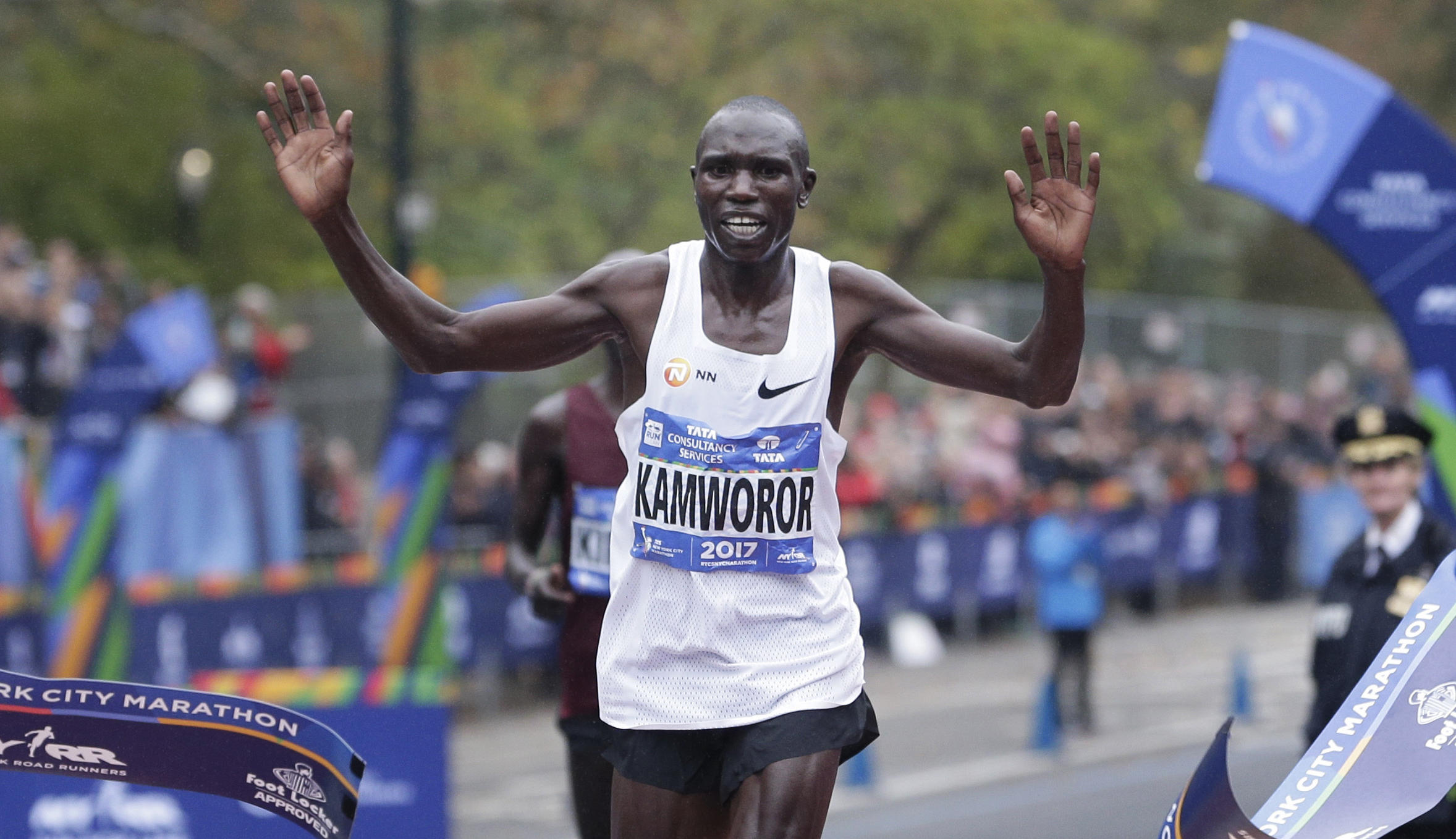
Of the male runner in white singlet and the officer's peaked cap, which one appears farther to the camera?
the officer's peaked cap

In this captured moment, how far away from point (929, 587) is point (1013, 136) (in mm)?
9747

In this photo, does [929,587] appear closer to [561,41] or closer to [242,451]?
[242,451]

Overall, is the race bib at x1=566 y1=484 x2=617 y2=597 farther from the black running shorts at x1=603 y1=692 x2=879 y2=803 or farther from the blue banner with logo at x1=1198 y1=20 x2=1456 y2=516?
the blue banner with logo at x1=1198 y1=20 x2=1456 y2=516

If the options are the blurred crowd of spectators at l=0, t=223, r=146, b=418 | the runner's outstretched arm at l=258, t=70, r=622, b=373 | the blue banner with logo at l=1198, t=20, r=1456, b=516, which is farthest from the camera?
the blurred crowd of spectators at l=0, t=223, r=146, b=418

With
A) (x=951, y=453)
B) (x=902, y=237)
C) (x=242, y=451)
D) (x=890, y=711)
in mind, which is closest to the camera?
(x=242, y=451)

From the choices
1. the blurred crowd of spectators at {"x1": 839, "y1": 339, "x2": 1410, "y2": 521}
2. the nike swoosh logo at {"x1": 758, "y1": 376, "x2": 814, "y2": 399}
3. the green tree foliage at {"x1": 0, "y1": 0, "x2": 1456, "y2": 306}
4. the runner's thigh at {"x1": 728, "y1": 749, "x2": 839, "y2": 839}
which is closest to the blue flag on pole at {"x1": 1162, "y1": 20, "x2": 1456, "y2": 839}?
the nike swoosh logo at {"x1": 758, "y1": 376, "x2": 814, "y2": 399}

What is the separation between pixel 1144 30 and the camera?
3525cm

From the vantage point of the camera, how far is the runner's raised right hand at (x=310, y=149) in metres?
3.96

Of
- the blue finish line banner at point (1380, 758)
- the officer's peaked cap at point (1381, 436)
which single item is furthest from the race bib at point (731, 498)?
the officer's peaked cap at point (1381, 436)

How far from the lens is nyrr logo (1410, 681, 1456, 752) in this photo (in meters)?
4.16

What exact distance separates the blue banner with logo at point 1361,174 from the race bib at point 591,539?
2924 millimetres

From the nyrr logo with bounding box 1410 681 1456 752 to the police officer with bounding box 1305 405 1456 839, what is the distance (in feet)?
4.26

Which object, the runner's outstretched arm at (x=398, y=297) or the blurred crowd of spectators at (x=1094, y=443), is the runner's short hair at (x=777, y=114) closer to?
the runner's outstretched arm at (x=398, y=297)

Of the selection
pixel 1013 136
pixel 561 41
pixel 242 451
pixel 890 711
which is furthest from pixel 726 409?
pixel 1013 136
